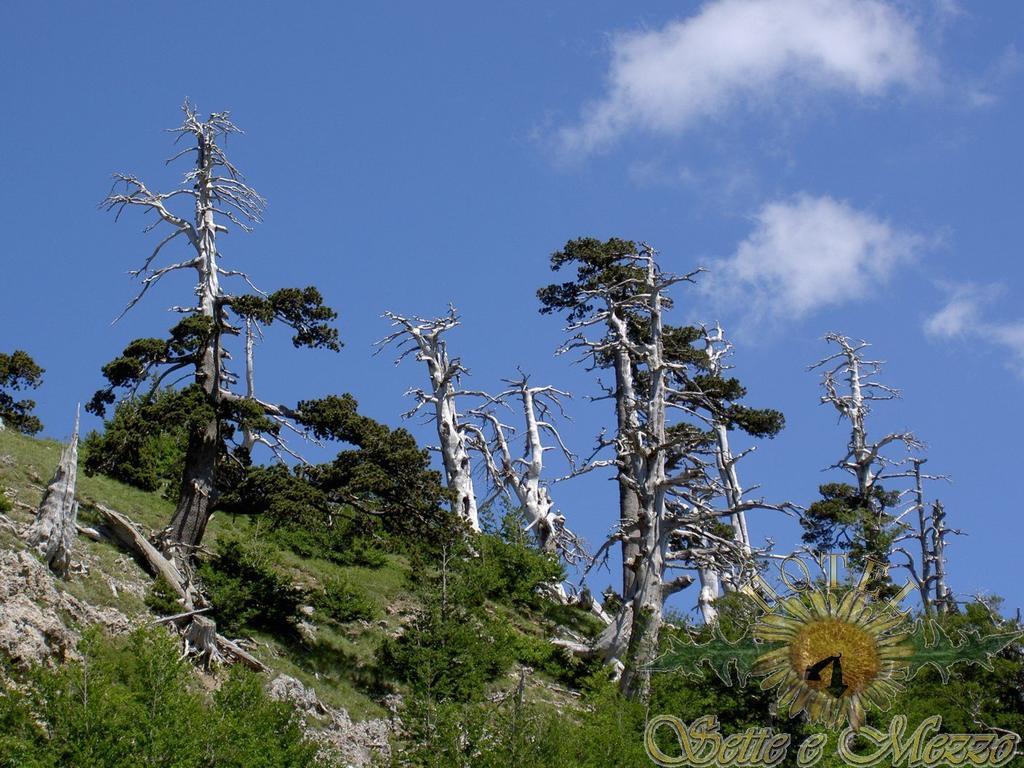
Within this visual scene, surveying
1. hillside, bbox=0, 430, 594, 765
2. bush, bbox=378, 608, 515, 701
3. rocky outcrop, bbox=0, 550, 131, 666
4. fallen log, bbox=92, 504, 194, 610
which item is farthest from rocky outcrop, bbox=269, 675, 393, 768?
rocky outcrop, bbox=0, 550, 131, 666

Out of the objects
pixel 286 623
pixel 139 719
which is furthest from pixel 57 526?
pixel 286 623

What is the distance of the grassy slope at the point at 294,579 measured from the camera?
27.6 meters

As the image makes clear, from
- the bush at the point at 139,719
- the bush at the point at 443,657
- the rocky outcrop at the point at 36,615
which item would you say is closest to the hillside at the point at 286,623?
the rocky outcrop at the point at 36,615

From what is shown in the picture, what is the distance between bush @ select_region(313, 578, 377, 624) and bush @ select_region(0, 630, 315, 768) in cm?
745

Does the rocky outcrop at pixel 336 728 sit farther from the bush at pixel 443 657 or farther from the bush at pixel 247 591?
the bush at pixel 247 591

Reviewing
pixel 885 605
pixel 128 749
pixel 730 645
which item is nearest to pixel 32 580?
pixel 128 749

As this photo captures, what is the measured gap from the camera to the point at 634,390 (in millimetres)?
42562

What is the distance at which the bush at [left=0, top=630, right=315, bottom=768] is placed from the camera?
20.7 metres

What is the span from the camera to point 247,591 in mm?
29312

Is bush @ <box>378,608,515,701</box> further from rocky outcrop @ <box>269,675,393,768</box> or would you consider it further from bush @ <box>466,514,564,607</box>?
bush @ <box>466,514,564,607</box>

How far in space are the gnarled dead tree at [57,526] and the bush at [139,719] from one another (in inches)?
99.0

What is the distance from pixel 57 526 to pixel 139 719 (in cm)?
557

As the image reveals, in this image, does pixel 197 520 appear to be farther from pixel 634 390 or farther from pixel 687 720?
pixel 634 390

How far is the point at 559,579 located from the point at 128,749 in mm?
20387
